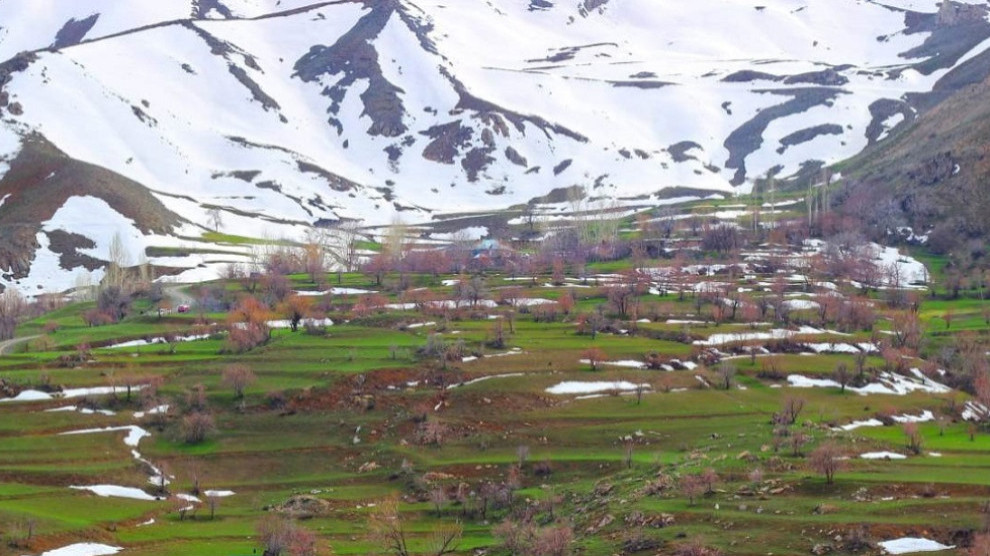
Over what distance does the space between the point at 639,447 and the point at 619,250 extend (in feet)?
388

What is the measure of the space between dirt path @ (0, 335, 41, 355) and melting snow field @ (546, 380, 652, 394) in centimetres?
5887

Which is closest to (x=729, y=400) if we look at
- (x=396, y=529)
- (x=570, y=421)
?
(x=570, y=421)

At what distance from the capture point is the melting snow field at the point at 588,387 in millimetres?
91500

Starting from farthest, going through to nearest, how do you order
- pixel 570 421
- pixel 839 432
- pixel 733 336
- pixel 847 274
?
pixel 847 274 < pixel 733 336 < pixel 570 421 < pixel 839 432

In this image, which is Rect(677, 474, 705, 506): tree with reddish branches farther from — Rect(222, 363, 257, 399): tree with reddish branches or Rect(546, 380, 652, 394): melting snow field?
Rect(222, 363, 257, 399): tree with reddish branches

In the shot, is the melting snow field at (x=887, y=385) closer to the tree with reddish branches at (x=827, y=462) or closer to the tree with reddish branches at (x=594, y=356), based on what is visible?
the tree with reddish branches at (x=594, y=356)

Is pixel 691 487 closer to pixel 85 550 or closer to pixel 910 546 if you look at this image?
pixel 910 546

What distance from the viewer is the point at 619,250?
637 feet

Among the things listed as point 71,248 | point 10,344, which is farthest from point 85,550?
point 71,248

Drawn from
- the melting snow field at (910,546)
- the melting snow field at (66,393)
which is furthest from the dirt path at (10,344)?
the melting snow field at (910,546)

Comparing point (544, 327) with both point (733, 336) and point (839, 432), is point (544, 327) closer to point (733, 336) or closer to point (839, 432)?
point (733, 336)

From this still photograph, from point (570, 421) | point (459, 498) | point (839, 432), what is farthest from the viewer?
point (570, 421)

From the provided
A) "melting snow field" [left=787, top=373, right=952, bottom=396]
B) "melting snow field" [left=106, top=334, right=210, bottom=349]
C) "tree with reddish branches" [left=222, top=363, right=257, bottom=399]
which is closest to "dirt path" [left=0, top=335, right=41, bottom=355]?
"melting snow field" [left=106, top=334, right=210, bottom=349]

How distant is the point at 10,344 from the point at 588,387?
69791mm
